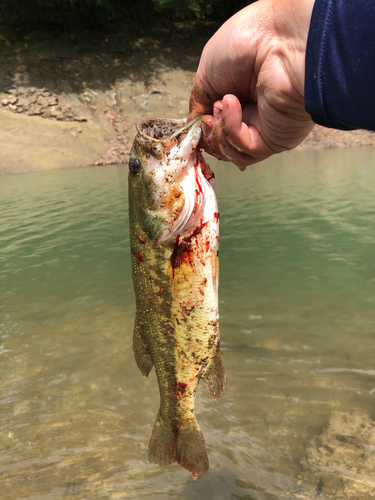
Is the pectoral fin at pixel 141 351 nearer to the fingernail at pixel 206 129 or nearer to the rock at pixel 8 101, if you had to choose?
the fingernail at pixel 206 129

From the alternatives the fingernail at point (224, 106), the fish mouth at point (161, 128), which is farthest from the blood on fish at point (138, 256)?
the fingernail at point (224, 106)

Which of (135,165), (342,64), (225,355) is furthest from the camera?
(225,355)

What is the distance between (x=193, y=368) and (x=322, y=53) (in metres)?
2.30

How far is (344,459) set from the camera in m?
4.13

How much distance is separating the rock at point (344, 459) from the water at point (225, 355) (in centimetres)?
7

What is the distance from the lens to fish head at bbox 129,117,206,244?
267 centimetres

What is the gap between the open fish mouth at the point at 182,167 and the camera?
2.67 meters

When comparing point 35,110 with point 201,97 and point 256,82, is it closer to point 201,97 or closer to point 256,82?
point 201,97

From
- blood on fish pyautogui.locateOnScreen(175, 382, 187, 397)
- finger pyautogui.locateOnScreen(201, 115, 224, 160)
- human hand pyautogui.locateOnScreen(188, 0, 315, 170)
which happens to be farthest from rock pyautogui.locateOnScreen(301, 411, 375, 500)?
finger pyautogui.locateOnScreen(201, 115, 224, 160)

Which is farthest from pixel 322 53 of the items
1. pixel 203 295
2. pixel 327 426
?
pixel 327 426

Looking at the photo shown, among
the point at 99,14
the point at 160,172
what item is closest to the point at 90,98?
the point at 99,14

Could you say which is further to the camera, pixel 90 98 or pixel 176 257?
pixel 90 98

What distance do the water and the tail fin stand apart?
39.9 inches

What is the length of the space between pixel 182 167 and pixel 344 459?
330cm
